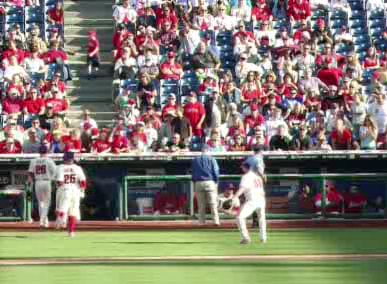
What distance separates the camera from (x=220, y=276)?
15461 mm

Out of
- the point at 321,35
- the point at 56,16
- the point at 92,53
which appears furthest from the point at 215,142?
the point at 56,16

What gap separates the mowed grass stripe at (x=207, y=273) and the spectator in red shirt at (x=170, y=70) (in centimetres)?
1249

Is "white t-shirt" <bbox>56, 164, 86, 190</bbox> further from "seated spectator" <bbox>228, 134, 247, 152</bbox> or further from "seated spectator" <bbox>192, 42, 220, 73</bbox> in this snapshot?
"seated spectator" <bbox>192, 42, 220, 73</bbox>

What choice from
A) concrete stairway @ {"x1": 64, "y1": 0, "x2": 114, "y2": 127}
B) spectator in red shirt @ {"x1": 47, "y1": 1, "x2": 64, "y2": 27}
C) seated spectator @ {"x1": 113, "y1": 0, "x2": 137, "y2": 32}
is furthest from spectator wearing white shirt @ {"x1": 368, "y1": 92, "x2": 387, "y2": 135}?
spectator in red shirt @ {"x1": 47, "y1": 1, "x2": 64, "y2": 27}

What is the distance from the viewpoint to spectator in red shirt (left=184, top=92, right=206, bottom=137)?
27.8 m

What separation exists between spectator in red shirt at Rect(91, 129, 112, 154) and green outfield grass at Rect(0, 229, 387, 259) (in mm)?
3117

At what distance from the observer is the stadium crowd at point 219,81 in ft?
89.0

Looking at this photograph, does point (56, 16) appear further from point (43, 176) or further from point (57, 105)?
point (43, 176)

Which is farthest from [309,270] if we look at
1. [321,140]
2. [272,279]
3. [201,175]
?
[321,140]

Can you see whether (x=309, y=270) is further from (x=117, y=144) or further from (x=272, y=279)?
(x=117, y=144)

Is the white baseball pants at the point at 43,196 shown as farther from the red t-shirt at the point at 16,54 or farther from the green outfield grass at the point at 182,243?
the red t-shirt at the point at 16,54

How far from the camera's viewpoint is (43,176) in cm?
2545

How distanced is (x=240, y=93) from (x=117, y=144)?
330 centimetres

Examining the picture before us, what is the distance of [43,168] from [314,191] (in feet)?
18.1
